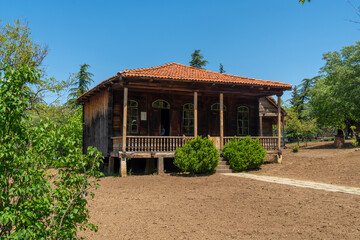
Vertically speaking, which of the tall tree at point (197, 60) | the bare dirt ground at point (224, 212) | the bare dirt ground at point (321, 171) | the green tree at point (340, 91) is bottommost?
the bare dirt ground at point (224, 212)

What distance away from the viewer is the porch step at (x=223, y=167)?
13.7 m

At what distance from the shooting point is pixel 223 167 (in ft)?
45.8

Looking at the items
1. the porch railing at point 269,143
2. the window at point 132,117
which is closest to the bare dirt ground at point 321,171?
the porch railing at point 269,143

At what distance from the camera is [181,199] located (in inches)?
331

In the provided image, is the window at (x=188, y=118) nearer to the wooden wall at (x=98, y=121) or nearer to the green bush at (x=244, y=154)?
the green bush at (x=244, y=154)

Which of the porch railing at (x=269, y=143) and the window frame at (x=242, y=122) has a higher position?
the window frame at (x=242, y=122)

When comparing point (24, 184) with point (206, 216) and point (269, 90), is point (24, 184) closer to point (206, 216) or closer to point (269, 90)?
point (206, 216)

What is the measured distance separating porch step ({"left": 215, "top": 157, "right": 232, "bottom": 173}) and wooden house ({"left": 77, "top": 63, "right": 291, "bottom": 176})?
3.09ft

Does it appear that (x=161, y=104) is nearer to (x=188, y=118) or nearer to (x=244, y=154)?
(x=188, y=118)

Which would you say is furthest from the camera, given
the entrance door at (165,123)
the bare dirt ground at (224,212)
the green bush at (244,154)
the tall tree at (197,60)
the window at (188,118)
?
the tall tree at (197,60)

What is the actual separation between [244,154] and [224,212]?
278 inches

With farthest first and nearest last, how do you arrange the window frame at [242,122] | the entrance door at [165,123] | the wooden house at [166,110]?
1. the window frame at [242,122]
2. the entrance door at [165,123]
3. the wooden house at [166,110]

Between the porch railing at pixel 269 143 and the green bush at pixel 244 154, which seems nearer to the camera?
the green bush at pixel 244 154

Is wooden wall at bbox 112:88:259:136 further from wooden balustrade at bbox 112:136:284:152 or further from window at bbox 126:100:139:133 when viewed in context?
wooden balustrade at bbox 112:136:284:152
